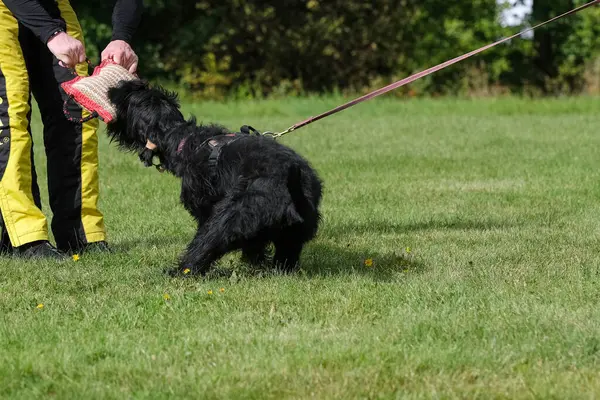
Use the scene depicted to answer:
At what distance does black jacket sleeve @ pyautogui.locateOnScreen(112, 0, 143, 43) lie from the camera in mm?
5953

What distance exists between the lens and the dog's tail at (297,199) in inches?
194

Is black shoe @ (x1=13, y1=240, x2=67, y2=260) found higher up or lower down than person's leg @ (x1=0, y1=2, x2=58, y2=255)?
lower down

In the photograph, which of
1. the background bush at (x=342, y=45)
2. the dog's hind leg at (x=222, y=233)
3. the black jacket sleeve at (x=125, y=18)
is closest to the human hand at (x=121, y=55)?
the black jacket sleeve at (x=125, y=18)

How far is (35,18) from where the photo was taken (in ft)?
18.4

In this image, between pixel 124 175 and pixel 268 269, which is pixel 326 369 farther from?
pixel 124 175

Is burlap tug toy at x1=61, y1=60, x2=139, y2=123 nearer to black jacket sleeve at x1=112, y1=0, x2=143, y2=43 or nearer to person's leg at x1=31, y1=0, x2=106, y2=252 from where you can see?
black jacket sleeve at x1=112, y1=0, x2=143, y2=43

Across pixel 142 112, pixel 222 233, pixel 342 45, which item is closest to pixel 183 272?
pixel 222 233

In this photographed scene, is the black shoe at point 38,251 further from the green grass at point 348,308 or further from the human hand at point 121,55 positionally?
the human hand at point 121,55

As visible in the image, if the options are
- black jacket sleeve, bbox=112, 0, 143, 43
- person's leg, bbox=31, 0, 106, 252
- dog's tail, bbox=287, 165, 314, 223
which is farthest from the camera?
person's leg, bbox=31, 0, 106, 252

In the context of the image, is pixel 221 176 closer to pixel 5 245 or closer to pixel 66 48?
pixel 66 48

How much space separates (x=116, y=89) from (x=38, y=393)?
2122 millimetres

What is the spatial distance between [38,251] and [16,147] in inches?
24.8

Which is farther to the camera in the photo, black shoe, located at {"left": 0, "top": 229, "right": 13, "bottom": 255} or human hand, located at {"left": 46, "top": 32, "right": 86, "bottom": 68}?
black shoe, located at {"left": 0, "top": 229, "right": 13, "bottom": 255}

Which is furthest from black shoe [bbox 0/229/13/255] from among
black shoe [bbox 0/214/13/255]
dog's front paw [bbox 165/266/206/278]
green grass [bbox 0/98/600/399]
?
dog's front paw [bbox 165/266/206/278]
